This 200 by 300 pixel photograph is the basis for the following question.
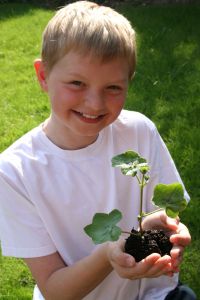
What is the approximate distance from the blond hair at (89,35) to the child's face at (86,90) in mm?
28

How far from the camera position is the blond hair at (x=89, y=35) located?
1620 millimetres

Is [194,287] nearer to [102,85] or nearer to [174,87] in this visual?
[102,85]

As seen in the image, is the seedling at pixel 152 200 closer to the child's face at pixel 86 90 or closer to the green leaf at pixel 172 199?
the green leaf at pixel 172 199

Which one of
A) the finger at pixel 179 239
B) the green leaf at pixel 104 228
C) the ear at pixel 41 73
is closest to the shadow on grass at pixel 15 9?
the ear at pixel 41 73

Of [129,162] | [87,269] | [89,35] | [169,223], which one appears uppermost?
[89,35]

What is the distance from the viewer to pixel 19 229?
1.78m

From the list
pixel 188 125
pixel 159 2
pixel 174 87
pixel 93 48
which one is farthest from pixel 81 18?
pixel 159 2

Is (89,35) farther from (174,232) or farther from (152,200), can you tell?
(174,232)

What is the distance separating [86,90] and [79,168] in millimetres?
332

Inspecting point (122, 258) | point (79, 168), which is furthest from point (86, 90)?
point (122, 258)

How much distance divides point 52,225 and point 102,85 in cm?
56

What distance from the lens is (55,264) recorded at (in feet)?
5.88

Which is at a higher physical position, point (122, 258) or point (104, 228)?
point (104, 228)

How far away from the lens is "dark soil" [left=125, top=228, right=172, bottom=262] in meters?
1.47
